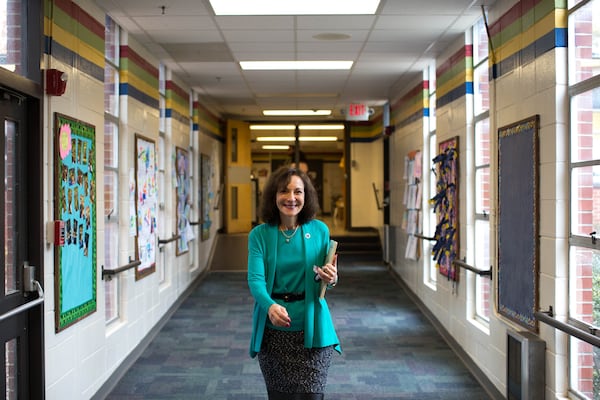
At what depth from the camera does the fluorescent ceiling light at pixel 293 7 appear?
15.6 feet

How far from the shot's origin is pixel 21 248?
3.29 meters

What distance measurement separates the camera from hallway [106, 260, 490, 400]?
459 cm

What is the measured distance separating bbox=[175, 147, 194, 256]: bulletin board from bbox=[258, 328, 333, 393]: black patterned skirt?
16.4 ft

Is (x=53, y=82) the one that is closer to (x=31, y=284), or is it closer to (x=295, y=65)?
(x=31, y=284)

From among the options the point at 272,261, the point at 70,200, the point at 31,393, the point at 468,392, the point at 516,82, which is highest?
the point at 516,82

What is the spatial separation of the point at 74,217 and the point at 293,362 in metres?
2.00

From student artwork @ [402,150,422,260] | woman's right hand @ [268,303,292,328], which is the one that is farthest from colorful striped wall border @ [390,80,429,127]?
woman's right hand @ [268,303,292,328]

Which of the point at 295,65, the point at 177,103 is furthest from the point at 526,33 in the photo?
the point at 177,103

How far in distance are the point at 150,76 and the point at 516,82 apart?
3753 mm

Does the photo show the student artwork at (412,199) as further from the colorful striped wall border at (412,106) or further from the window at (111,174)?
the window at (111,174)

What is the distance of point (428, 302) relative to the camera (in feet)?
23.4

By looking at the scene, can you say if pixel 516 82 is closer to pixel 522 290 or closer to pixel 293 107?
pixel 522 290

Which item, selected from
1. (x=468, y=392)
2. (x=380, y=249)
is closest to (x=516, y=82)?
(x=468, y=392)

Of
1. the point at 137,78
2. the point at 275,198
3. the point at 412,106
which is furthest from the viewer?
the point at 412,106
